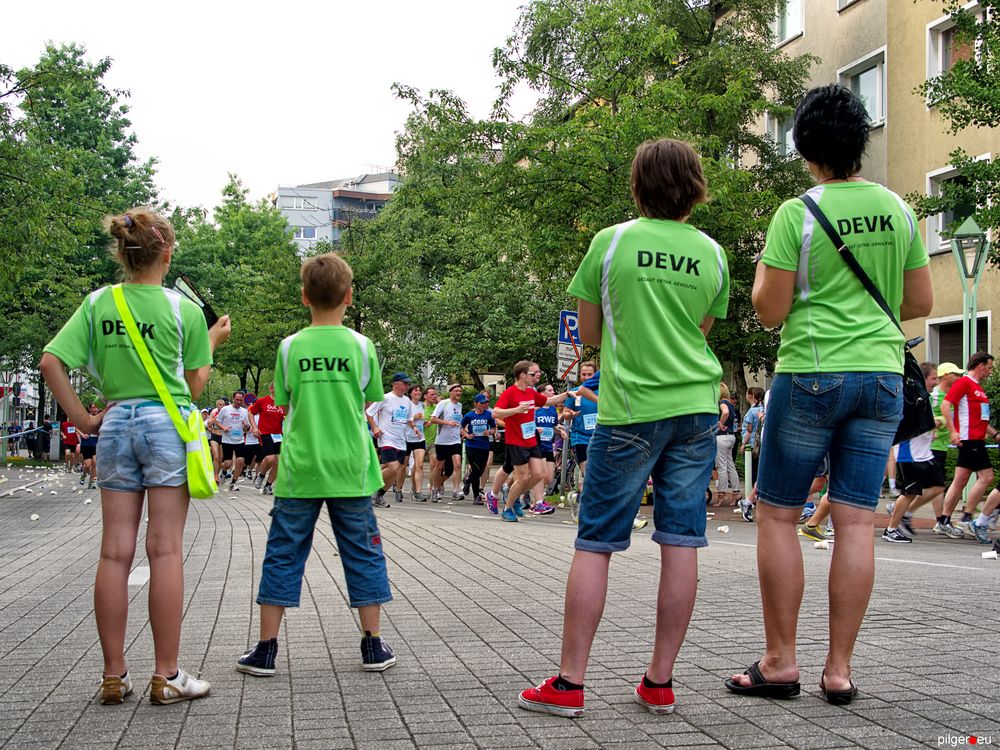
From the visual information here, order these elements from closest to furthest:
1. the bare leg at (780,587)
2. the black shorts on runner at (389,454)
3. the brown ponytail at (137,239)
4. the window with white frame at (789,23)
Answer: the bare leg at (780,587) → the brown ponytail at (137,239) → the black shorts on runner at (389,454) → the window with white frame at (789,23)

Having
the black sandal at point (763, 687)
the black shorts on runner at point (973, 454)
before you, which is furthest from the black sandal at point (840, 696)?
the black shorts on runner at point (973, 454)

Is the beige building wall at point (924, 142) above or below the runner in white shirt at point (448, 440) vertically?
above

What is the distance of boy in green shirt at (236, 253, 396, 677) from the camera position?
5004 mm

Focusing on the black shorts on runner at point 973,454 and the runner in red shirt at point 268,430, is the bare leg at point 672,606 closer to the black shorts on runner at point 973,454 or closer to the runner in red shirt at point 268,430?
the black shorts on runner at point 973,454

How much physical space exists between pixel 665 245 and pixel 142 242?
1986 mm

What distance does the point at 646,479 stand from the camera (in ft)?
13.6

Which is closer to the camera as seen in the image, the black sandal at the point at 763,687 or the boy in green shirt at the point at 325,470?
the black sandal at the point at 763,687

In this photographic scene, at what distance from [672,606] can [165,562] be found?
1879 mm

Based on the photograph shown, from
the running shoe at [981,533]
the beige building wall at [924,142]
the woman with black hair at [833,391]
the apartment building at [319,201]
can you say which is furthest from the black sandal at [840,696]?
the apartment building at [319,201]

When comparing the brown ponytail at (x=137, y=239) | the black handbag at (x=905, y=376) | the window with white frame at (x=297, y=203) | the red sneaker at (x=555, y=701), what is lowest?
the red sneaker at (x=555, y=701)

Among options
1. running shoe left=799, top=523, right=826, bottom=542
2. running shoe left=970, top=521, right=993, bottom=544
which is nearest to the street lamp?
running shoe left=970, top=521, right=993, bottom=544

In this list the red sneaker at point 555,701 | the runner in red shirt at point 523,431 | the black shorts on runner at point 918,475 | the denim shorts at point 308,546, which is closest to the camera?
the red sneaker at point 555,701

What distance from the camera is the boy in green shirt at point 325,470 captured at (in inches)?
197

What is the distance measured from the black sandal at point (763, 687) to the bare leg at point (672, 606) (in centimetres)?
37
